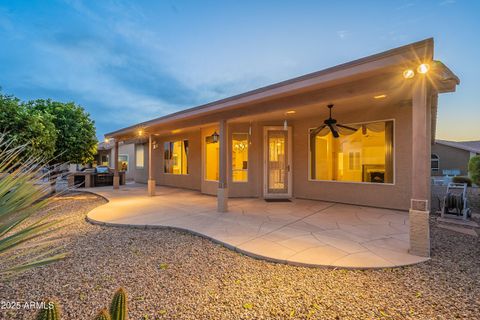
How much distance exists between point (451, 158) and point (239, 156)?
17.7m

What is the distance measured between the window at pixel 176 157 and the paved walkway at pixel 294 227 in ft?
12.9

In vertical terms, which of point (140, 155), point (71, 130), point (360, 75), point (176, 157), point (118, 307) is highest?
point (360, 75)

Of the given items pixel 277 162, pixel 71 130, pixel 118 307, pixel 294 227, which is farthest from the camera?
pixel 71 130

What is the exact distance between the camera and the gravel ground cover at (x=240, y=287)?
2066 millimetres

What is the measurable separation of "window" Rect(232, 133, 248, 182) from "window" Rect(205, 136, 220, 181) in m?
0.97

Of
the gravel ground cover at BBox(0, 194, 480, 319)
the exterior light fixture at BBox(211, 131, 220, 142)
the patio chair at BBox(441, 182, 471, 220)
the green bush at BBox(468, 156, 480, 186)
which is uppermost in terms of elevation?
the exterior light fixture at BBox(211, 131, 220, 142)

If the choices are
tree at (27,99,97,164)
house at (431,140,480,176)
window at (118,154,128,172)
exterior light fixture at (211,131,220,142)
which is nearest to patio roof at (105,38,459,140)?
exterior light fixture at (211,131,220,142)

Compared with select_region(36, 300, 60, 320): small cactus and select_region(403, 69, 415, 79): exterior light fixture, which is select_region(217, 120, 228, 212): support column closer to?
select_region(403, 69, 415, 79): exterior light fixture

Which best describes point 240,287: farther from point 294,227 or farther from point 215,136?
point 215,136

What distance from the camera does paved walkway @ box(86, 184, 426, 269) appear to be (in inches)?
121

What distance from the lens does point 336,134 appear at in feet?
18.8

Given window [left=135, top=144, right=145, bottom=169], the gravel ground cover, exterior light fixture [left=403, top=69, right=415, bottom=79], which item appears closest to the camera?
the gravel ground cover

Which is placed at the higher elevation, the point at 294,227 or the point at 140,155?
the point at 140,155

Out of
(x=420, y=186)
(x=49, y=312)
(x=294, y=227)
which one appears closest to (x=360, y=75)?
(x=420, y=186)
